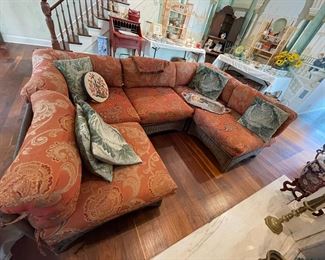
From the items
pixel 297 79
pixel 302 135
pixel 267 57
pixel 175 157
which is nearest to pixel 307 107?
pixel 297 79

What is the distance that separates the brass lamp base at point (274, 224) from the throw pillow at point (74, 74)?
2039mm

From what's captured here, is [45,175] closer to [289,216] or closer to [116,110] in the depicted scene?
[116,110]

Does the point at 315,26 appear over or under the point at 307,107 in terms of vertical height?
over

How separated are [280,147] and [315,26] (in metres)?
2.45

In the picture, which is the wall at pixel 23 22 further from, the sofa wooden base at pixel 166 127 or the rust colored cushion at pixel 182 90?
the sofa wooden base at pixel 166 127

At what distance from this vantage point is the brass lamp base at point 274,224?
1.43 metres

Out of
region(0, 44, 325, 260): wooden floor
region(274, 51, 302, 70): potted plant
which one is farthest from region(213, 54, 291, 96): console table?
region(0, 44, 325, 260): wooden floor

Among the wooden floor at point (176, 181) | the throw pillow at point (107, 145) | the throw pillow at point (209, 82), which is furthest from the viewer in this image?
the throw pillow at point (209, 82)

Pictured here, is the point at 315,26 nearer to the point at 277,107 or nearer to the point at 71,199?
the point at 277,107

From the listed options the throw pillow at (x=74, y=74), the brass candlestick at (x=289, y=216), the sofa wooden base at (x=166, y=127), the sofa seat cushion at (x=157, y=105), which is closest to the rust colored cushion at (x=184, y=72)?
the sofa seat cushion at (x=157, y=105)

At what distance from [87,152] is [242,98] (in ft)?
6.34

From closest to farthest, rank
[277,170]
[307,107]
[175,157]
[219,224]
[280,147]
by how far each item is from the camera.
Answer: [219,224]
[175,157]
[277,170]
[280,147]
[307,107]

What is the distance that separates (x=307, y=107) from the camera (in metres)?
3.74

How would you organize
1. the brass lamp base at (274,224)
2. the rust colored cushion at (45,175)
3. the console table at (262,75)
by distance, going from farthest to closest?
1. the console table at (262,75)
2. the brass lamp base at (274,224)
3. the rust colored cushion at (45,175)
